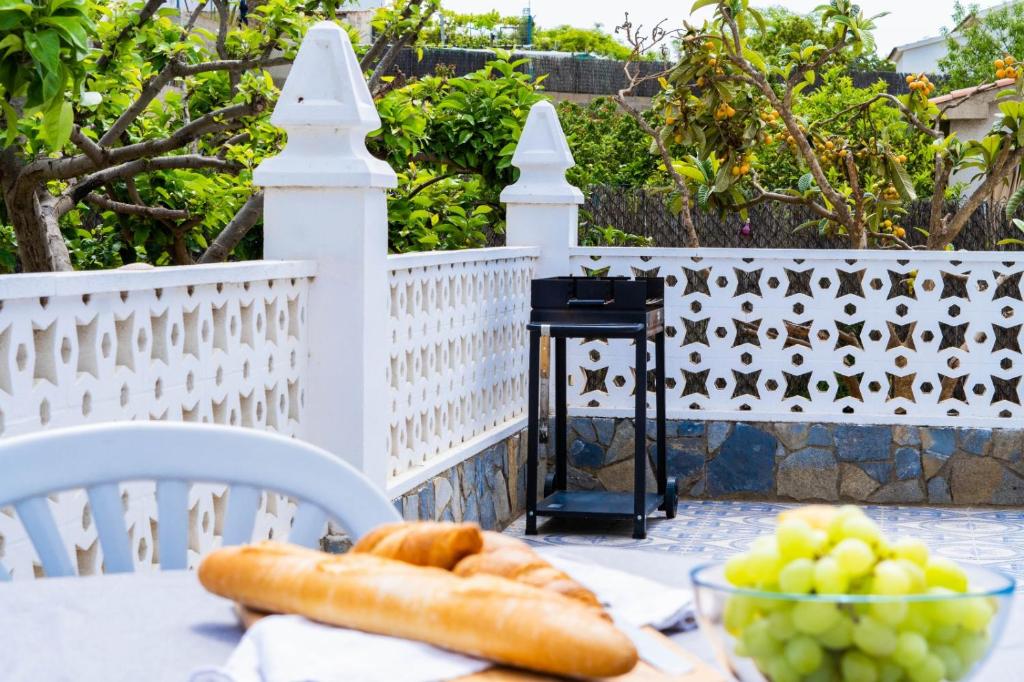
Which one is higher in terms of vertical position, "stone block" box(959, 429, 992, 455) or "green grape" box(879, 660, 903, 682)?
"green grape" box(879, 660, 903, 682)

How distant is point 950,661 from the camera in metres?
0.90

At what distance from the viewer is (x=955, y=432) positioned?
6574 mm

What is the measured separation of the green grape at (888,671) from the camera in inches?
34.6

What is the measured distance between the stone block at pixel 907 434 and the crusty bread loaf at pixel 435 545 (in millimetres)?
5736

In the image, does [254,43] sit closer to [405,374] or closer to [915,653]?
[405,374]

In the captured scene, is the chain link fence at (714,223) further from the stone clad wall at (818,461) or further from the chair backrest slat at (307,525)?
the chair backrest slat at (307,525)

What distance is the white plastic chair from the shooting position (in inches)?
63.4

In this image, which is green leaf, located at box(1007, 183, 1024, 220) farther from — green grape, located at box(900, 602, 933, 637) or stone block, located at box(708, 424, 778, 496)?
green grape, located at box(900, 602, 933, 637)

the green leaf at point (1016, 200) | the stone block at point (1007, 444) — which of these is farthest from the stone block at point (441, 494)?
the green leaf at point (1016, 200)

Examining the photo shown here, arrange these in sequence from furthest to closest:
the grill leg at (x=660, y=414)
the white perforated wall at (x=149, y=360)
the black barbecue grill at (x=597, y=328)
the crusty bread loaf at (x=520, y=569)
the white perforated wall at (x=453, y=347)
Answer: the grill leg at (x=660, y=414), the black barbecue grill at (x=597, y=328), the white perforated wall at (x=453, y=347), the white perforated wall at (x=149, y=360), the crusty bread loaf at (x=520, y=569)

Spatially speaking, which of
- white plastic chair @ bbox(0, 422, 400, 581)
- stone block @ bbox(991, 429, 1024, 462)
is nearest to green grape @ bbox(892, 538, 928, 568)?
white plastic chair @ bbox(0, 422, 400, 581)

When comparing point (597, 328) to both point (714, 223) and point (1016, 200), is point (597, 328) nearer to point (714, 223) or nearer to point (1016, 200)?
point (1016, 200)

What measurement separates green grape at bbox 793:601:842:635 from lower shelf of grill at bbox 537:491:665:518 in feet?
16.1

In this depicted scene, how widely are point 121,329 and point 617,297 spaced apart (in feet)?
9.50
